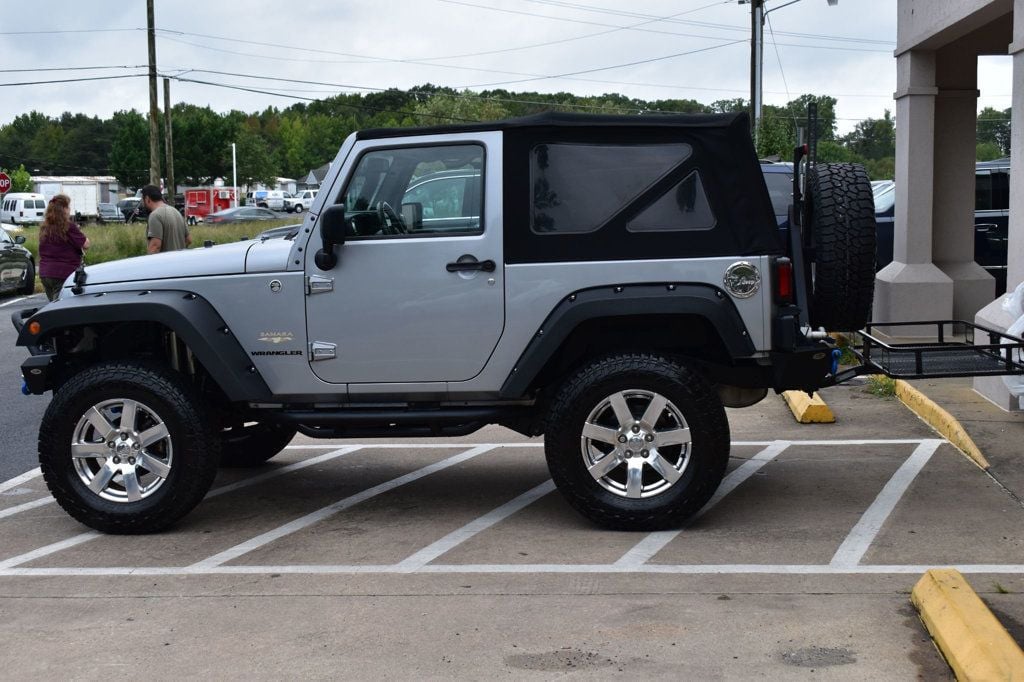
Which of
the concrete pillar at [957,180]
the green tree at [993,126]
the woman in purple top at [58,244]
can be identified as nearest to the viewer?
the woman in purple top at [58,244]


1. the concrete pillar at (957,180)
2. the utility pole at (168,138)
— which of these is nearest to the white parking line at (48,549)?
the concrete pillar at (957,180)

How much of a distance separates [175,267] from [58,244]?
7.26m

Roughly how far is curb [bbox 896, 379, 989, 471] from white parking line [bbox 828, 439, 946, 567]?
146 mm

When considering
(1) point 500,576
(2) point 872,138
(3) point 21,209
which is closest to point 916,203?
(1) point 500,576

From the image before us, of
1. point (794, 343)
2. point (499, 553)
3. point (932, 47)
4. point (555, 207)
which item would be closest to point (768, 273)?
point (794, 343)

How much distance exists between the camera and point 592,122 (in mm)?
6742

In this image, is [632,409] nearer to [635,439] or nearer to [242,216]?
[635,439]

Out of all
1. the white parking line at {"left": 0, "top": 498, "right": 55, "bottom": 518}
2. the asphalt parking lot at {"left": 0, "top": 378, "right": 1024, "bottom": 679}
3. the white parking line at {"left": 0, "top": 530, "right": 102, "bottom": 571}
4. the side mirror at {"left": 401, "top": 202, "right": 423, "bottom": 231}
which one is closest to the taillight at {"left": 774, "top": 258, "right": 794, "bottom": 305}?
the asphalt parking lot at {"left": 0, "top": 378, "right": 1024, "bottom": 679}

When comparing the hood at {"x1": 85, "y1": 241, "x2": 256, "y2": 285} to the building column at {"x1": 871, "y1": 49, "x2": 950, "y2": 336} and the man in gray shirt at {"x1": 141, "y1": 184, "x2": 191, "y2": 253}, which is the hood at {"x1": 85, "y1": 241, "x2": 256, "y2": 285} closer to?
the man in gray shirt at {"x1": 141, "y1": 184, "x2": 191, "y2": 253}

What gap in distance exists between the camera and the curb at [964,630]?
431 cm

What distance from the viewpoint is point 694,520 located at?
6898 millimetres

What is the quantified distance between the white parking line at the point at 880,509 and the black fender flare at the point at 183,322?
314cm

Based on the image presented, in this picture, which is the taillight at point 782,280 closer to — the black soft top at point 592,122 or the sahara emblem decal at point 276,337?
the black soft top at point 592,122

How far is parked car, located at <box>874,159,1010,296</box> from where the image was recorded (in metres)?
15.3
